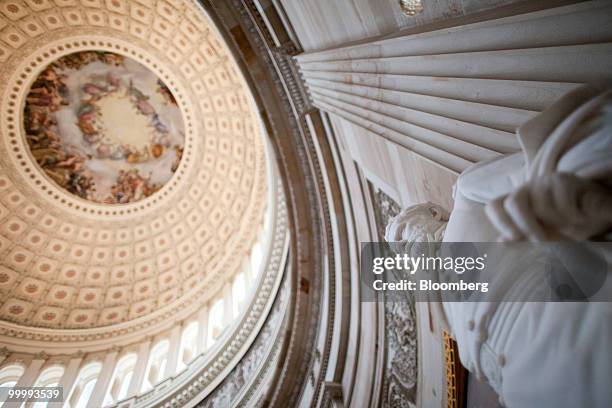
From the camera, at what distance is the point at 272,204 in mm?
9539

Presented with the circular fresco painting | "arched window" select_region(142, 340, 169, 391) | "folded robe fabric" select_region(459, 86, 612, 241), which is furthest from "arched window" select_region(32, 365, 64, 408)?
"folded robe fabric" select_region(459, 86, 612, 241)

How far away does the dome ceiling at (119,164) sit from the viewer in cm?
1317

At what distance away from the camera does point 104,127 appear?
51.5 feet

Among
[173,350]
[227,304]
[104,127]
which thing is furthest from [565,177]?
[104,127]

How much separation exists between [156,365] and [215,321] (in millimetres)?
2732

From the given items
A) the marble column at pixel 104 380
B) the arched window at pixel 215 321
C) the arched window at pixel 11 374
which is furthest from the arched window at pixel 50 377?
the arched window at pixel 215 321

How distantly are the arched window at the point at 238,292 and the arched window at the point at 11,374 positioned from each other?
833 centimetres

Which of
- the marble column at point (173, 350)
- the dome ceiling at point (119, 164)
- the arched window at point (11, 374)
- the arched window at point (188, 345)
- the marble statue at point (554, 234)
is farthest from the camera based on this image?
the dome ceiling at point (119, 164)

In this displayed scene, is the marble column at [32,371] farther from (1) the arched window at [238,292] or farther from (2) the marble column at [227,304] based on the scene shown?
(1) the arched window at [238,292]

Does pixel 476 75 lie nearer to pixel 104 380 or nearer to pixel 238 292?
pixel 238 292

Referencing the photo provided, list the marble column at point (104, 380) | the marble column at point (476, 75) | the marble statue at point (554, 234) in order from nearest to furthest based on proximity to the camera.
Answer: the marble statue at point (554, 234) < the marble column at point (476, 75) < the marble column at point (104, 380)

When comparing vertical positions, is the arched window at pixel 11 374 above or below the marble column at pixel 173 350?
below

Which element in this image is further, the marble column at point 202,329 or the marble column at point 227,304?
the marble column at point 227,304

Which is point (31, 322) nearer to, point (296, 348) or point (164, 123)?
point (164, 123)
